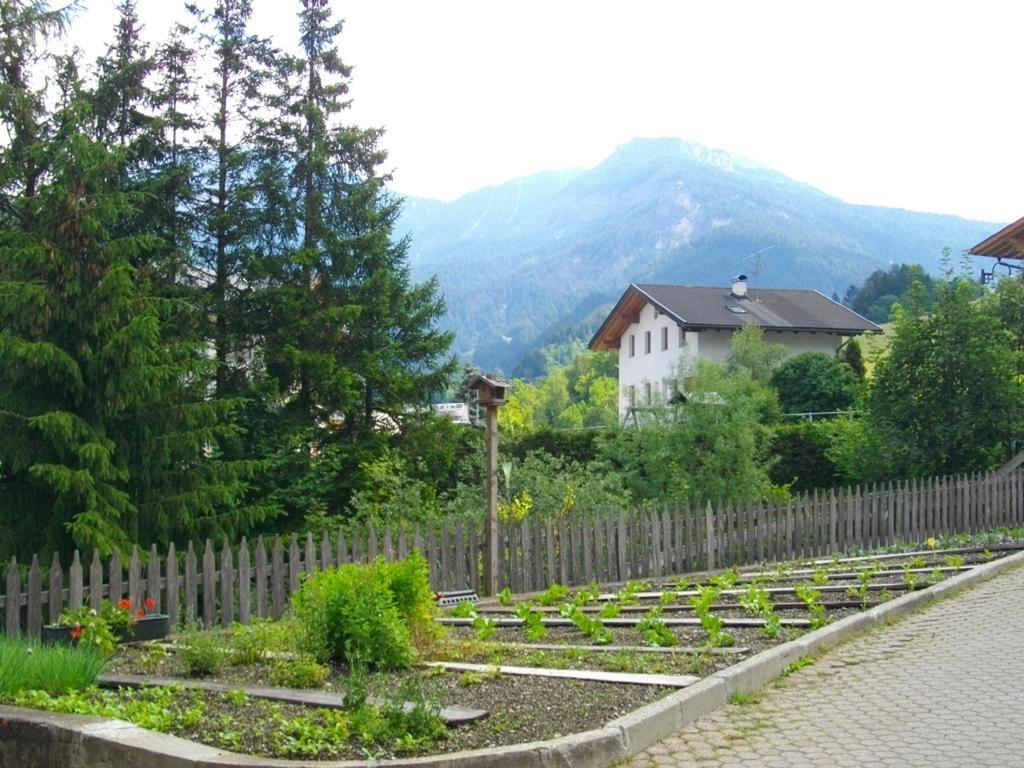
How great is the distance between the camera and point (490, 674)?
7648mm

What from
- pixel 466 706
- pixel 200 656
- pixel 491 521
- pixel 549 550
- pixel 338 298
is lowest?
pixel 466 706

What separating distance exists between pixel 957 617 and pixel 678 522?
5.84 m

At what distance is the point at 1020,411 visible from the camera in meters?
21.5

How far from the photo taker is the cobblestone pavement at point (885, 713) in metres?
5.95

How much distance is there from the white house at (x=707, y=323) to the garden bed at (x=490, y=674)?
4189 cm

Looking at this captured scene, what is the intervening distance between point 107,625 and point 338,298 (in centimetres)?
1645

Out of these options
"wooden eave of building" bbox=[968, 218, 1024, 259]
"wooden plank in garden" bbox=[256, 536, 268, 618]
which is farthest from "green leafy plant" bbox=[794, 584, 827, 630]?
"wooden eave of building" bbox=[968, 218, 1024, 259]

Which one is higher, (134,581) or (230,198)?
(230,198)

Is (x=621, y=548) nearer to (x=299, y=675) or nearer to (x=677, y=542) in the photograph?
(x=677, y=542)

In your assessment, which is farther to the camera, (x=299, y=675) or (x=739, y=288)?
(x=739, y=288)

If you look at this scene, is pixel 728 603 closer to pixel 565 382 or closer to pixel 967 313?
pixel 967 313

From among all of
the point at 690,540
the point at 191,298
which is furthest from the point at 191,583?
the point at 191,298

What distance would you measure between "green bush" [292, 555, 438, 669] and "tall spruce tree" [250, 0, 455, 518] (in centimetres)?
1468

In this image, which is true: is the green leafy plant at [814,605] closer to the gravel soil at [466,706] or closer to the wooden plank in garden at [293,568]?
the gravel soil at [466,706]
